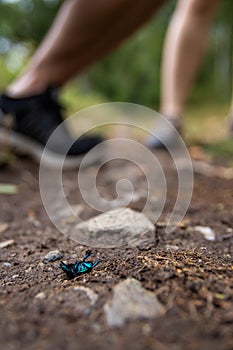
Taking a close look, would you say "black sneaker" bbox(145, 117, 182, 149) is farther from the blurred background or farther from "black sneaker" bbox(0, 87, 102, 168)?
the blurred background

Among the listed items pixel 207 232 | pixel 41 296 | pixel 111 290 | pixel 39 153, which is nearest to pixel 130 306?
pixel 111 290

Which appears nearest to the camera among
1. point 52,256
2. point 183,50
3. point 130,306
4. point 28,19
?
point 130,306

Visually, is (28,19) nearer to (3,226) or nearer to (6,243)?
(3,226)

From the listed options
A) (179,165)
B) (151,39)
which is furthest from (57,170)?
(151,39)

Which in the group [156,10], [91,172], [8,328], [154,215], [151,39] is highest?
[151,39]

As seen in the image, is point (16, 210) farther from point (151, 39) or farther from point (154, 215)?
point (151, 39)
